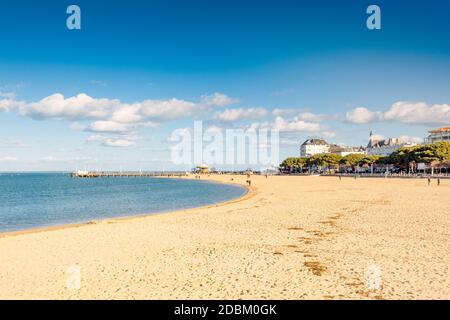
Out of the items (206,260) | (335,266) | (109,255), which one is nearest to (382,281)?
(335,266)

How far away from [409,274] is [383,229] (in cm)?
815

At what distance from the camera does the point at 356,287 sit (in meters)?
9.33

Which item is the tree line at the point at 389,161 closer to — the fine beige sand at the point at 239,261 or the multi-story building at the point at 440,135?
the multi-story building at the point at 440,135

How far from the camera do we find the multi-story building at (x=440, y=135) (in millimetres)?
151250

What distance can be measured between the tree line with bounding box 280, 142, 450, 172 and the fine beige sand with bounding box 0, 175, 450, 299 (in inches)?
3221

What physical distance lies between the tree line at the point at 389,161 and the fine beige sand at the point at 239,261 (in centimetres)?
8183

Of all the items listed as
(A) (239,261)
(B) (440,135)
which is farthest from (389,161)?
(A) (239,261)

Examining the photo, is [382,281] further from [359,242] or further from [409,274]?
[359,242]

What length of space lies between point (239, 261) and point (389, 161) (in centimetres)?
11273

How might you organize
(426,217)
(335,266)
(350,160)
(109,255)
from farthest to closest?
(350,160), (426,217), (109,255), (335,266)

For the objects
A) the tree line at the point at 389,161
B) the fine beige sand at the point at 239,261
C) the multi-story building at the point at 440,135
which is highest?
the multi-story building at the point at 440,135

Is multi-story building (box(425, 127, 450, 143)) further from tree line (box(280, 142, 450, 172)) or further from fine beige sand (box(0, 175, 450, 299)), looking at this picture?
fine beige sand (box(0, 175, 450, 299))

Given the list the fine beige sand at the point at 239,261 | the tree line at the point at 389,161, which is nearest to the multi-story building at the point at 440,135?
the tree line at the point at 389,161
